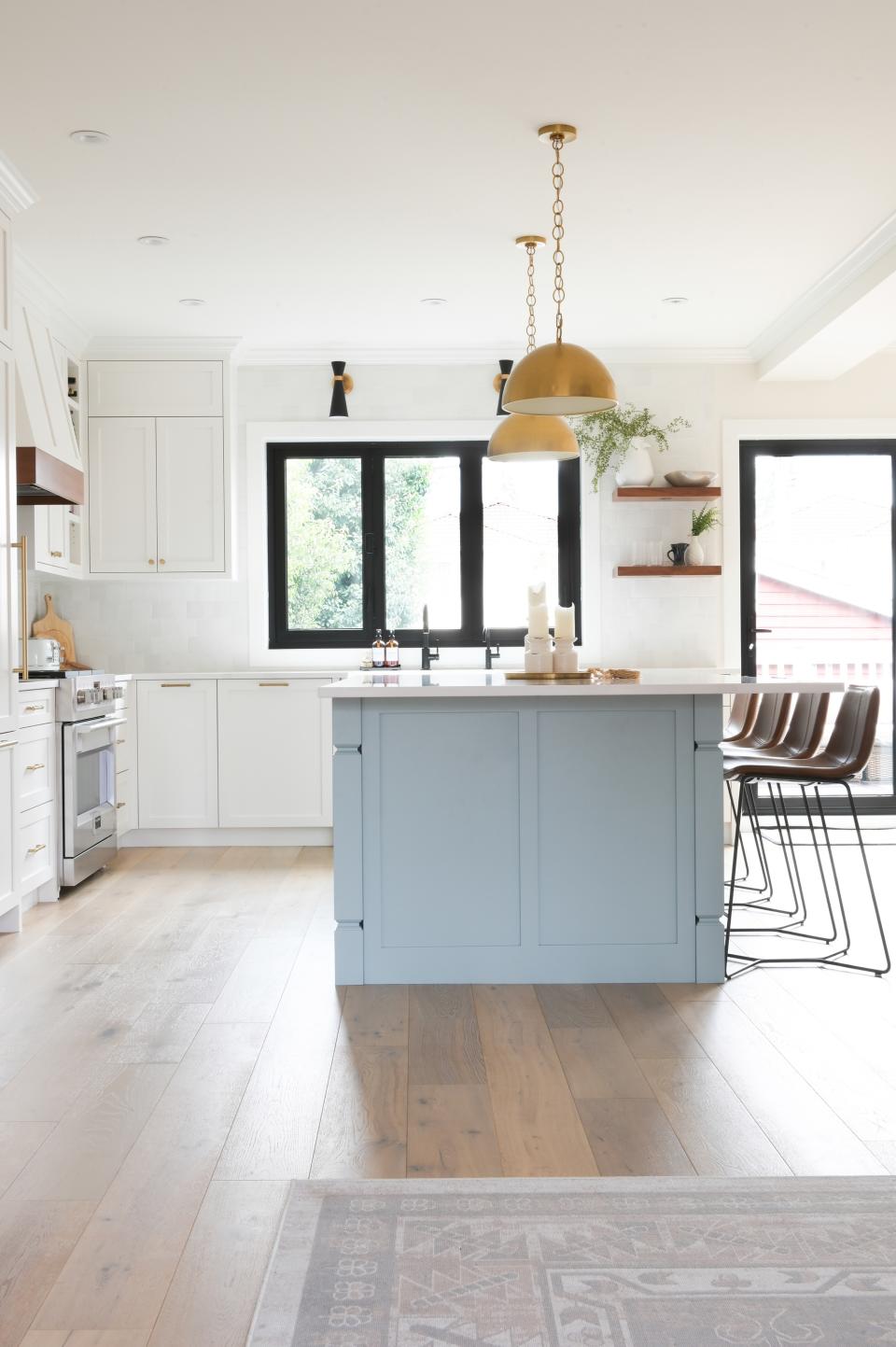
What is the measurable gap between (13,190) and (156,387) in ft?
6.63

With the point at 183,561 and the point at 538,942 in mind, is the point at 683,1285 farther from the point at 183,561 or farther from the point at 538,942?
the point at 183,561

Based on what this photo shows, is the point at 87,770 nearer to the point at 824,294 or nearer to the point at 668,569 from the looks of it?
the point at 668,569

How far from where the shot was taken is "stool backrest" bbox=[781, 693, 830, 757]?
12.7ft

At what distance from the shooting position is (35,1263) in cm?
187

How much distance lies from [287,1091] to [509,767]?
1.19 m

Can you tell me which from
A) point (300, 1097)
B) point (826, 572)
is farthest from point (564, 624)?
point (826, 572)

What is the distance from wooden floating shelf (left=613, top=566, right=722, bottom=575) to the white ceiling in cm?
127

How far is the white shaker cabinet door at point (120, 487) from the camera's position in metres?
6.02

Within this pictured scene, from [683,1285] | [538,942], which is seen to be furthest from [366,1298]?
[538,942]

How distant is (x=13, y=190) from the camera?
4.02 metres

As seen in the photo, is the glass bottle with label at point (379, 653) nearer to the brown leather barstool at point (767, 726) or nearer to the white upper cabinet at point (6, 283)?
the brown leather barstool at point (767, 726)

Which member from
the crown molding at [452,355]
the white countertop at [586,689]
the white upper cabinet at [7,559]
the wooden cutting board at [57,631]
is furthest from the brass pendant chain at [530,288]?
the wooden cutting board at [57,631]

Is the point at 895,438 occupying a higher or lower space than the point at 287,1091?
higher

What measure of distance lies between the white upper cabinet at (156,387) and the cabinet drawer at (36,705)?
75.8 inches
